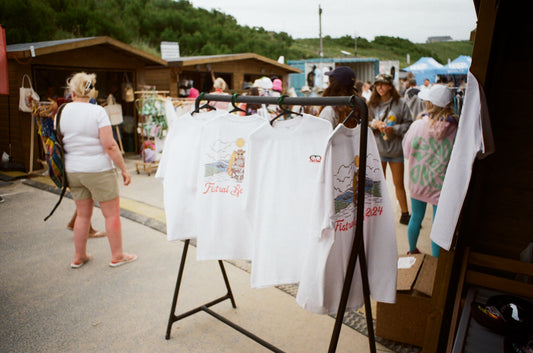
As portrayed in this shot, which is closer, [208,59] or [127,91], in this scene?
[127,91]

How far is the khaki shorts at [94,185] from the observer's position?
366 centimetres

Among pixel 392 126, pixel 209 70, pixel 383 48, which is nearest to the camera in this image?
pixel 392 126

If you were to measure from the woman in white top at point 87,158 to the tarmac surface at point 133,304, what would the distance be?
0.39 meters

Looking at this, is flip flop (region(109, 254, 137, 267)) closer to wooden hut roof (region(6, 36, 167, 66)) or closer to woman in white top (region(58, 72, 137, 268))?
woman in white top (region(58, 72, 137, 268))

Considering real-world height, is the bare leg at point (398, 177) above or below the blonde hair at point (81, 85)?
below

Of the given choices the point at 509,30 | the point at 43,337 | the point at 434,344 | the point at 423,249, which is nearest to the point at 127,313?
the point at 43,337

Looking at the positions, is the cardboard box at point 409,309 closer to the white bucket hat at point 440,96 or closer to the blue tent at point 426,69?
the white bucket hat at point 440,96

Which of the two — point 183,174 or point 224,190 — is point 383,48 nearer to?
point 183,174

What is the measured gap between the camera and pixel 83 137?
356 centimetres

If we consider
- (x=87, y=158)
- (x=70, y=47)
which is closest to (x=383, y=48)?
(x=70, y=47)

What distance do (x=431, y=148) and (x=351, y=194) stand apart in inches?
75.9

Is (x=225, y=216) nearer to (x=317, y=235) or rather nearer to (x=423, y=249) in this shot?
(x=317, y=235)

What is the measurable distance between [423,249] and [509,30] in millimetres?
2611

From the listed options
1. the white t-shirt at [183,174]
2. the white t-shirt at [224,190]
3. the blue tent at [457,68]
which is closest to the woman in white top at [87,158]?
the white t-shirt at [183,174]
